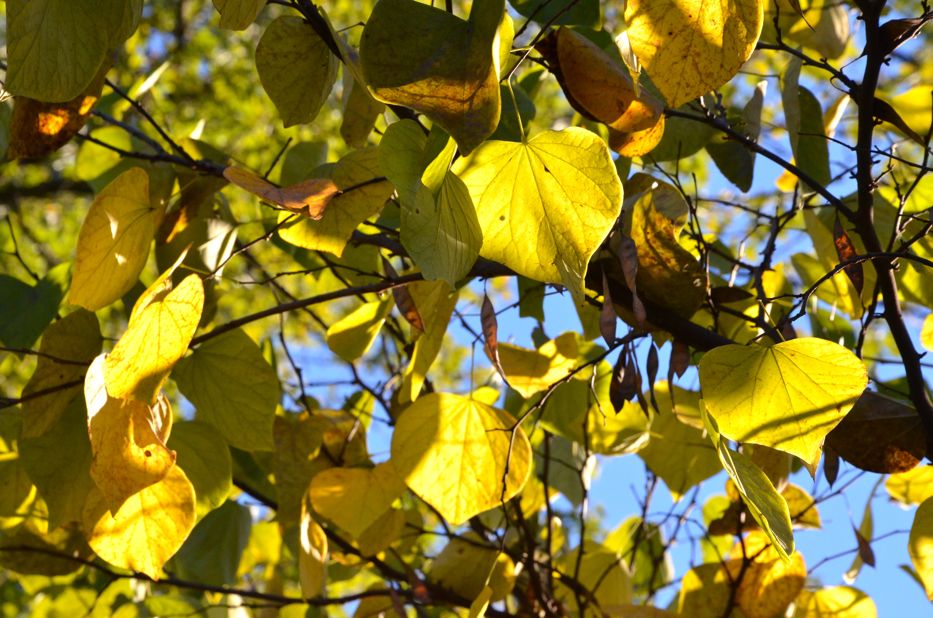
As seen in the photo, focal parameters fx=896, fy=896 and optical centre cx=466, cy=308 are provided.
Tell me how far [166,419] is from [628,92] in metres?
0.37

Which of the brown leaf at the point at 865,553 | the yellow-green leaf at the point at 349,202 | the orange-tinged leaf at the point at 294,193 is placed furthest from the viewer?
the brown leaf at the point at 865,553

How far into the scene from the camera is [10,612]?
1.68m

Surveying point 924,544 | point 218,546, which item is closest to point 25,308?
point 218,546

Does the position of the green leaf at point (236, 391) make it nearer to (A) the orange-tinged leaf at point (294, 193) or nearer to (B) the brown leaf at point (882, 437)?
(A) the orange-tinged leaf at point (294, 193)

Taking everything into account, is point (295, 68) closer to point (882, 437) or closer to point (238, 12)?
point (238, 12)

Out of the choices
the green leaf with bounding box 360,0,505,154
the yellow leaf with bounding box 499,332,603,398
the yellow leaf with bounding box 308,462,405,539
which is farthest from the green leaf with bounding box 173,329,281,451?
the green leaf with bounding box 360,0,505,154

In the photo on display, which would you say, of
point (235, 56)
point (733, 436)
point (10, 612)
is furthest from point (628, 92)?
point (235, 56)

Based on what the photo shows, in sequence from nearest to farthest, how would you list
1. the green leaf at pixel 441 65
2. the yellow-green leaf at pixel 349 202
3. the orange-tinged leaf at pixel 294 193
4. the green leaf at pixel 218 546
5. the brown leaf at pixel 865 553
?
1. the green leaf at pixel 441 65
2. the orange-tinged leaf at pixel 294 193
3. the yellow-green leaf at pixel 349 202
4. the brown leaf at pixel 865 553
5. the green leaf at pixel 218 546

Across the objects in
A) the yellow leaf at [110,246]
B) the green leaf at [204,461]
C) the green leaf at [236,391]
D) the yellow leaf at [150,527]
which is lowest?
the yellow leaf at [150,527]

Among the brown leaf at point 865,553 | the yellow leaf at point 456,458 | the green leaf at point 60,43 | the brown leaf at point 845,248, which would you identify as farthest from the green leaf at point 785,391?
the green leaf at point 60,43

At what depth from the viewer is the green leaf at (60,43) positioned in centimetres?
56

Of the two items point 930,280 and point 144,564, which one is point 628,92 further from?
point 144,564

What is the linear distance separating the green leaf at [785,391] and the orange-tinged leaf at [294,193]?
24cm

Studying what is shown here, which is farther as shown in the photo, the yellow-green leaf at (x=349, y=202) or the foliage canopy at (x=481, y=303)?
the yellow-green leaf at (x=349, y=202)
